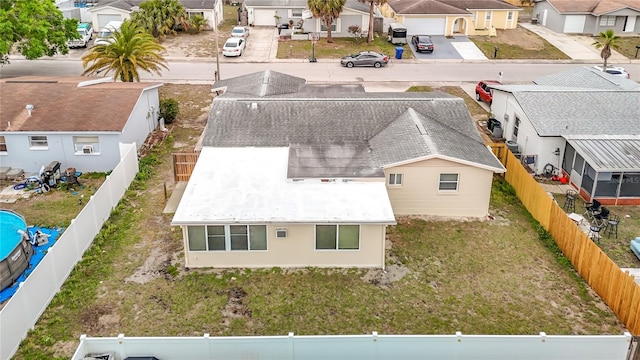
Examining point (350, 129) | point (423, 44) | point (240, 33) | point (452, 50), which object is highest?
point (240, 33)

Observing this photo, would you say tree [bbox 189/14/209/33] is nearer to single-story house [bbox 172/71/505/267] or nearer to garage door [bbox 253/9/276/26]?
garage door [bbox 253/9/276/26]

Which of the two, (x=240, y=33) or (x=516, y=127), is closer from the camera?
(x=516, y=127)

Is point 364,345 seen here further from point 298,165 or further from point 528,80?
point 528,80

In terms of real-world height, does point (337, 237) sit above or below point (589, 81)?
below

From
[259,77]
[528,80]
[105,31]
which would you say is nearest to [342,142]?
[259,77]

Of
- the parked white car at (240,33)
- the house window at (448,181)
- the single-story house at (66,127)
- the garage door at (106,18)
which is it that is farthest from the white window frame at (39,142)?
the garage door at (106,18)

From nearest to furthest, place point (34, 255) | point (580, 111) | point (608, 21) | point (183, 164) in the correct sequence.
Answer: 1. point (34, 255)
2. point (183, 164)
3. point (580, 111)
4. point (608, 21)

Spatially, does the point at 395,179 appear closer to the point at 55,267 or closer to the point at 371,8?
the point at 55,267

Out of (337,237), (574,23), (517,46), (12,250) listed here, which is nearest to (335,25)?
(517,46)

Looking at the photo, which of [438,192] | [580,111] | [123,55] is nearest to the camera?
[438,192]
